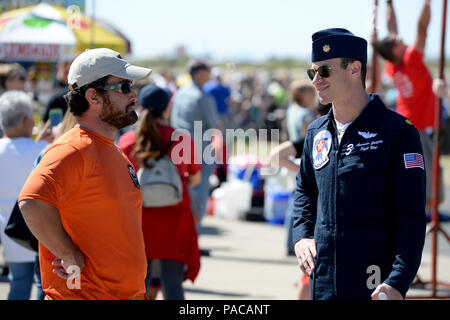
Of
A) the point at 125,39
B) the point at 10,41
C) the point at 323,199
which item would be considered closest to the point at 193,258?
the point at 323,199

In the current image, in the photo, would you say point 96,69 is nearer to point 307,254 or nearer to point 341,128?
point 341,128

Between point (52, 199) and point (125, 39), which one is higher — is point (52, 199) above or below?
below

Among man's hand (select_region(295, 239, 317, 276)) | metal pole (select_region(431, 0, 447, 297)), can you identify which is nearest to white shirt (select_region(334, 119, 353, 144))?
man's hand (select_region(295, 239, 317, 276))

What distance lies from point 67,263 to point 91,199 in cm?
28

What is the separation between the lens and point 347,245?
3.27 meters

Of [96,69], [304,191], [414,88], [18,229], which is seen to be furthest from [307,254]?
[414,88]

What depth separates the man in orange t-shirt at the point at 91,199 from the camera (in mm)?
3047

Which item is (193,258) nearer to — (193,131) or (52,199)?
(52,199)

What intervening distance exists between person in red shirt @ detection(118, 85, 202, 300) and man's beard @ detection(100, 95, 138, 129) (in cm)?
181

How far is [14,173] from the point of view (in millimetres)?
5176

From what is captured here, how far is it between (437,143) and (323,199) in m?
3.66

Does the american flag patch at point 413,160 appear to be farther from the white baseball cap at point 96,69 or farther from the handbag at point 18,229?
the handbag at point 18,229

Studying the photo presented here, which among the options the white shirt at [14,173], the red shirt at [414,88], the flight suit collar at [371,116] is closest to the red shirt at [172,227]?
the white shirt at [14,173]
